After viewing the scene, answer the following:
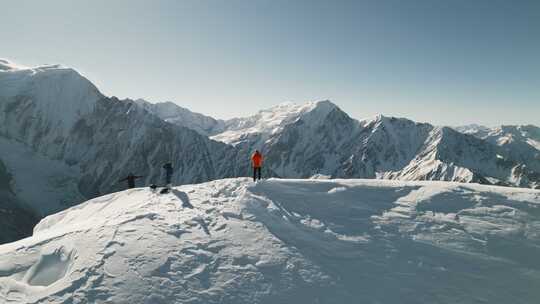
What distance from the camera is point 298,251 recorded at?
41.8 feet

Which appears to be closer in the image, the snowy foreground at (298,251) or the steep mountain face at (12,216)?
the snowy foreground at (298,251)

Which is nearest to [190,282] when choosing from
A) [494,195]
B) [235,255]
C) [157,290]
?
[157,290]

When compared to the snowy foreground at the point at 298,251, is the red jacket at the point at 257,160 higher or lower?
higher

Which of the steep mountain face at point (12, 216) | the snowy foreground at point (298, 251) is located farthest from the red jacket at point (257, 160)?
the steep mountain face at point (12, 216)

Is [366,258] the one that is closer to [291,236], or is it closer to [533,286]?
[291,236]

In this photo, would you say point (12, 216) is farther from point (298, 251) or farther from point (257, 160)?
point (298, 251)

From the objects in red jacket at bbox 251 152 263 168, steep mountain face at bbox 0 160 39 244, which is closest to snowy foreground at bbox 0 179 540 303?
red jacket at bbox 251 152 263 168

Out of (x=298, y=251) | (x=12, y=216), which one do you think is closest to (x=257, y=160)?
(x=298, y=251)

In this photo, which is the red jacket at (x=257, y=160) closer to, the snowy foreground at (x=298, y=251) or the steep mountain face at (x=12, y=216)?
the snowy foreground at (x=298, y=251)

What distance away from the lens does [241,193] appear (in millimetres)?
18531

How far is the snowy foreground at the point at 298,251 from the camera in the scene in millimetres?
10555

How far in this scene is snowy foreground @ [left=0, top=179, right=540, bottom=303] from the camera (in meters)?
10.6

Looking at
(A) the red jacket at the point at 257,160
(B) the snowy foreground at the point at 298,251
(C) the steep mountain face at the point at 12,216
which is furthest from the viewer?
(C) the steep mountain face at the point at 12,216

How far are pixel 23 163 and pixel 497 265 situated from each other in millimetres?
237895
